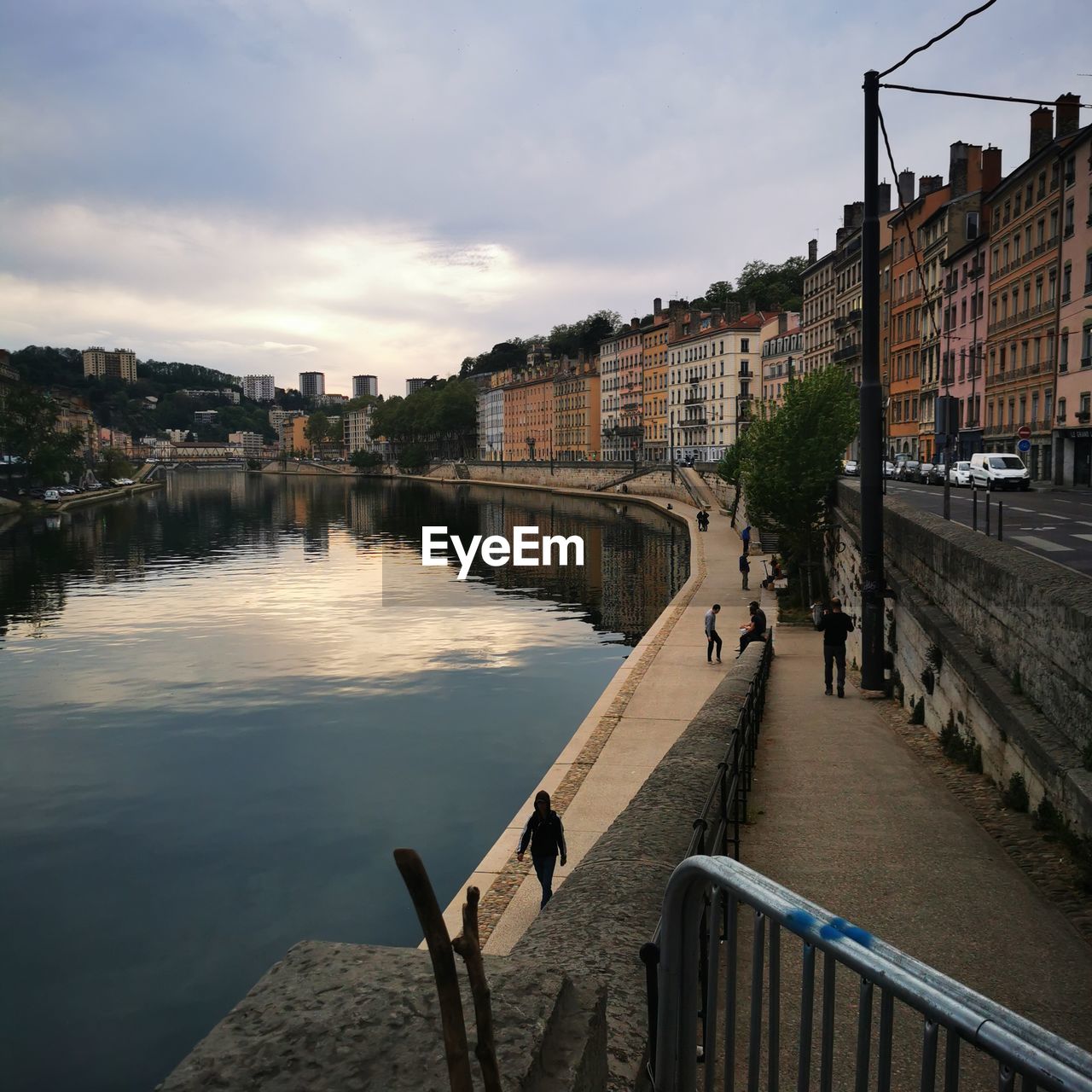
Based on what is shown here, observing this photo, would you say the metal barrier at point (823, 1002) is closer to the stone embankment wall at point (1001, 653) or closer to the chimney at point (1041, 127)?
the stone embankment wall at point (1001, 653)

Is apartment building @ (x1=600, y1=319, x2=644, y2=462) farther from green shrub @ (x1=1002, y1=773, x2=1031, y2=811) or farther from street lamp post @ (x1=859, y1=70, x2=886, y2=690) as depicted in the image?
green shrub @ (x1=1002, y1=773, x2=1031, y2=811)

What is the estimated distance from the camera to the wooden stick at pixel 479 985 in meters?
2.06

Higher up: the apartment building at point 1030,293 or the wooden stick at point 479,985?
the apartment building at point 1030,293

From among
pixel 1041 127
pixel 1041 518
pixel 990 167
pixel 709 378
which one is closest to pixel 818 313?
pixel 709 378

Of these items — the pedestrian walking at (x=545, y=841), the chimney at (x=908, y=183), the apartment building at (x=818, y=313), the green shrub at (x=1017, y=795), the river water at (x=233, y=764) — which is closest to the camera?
the green shrub at (x=1017, y=795)

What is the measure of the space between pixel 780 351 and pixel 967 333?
5170cm

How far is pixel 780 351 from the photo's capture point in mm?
115000

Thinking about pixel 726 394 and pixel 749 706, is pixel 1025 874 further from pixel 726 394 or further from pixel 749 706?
pixel 726 394

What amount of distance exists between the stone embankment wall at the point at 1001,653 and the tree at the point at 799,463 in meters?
21.9

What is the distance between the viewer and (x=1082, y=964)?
6.56 m

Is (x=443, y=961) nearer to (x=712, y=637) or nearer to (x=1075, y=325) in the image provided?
(x=712, y=637)

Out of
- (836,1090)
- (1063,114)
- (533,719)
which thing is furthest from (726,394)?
(836,1090)

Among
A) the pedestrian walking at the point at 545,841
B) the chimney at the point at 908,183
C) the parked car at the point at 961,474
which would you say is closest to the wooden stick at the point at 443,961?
the pedestrian walking at the point at 545,841

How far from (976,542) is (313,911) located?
11176mm
